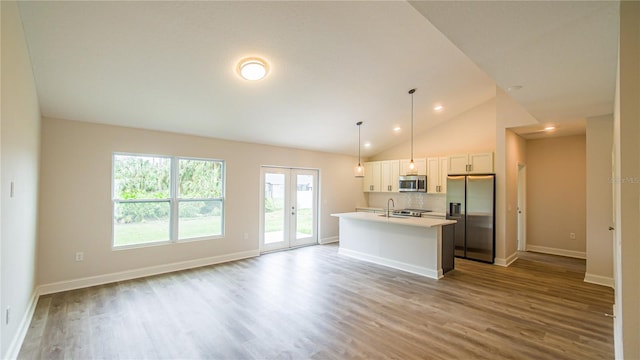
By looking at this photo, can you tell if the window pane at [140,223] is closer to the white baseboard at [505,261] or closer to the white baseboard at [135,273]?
the white baseboard at [135,273]

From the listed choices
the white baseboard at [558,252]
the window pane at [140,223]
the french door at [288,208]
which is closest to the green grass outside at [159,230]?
the window pane at [140,223]

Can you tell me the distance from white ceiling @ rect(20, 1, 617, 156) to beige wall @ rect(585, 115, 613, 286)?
352 mm

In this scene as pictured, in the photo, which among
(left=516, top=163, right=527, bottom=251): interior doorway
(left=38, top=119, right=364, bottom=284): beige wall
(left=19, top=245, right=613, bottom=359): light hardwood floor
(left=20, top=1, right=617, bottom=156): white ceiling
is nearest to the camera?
(left=20, top=1, right=617, bottom=156): white ceiling

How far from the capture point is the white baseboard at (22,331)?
2.40m

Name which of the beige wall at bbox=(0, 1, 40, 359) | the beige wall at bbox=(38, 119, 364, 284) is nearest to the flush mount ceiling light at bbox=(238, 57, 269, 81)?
the beige wall at bbox=(0, 1, 40, 359)

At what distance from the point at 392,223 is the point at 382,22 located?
128 inches

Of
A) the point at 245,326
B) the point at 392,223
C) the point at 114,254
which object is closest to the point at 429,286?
the point at 392,223

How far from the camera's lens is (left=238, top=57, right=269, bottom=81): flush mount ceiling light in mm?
3377

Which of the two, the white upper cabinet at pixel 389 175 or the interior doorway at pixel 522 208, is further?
the white upper cabinet at pixel 389 175

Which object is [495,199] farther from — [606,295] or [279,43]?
[279,43]

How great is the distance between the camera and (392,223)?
5.13 metres

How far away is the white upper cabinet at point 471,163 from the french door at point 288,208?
319 centimetres

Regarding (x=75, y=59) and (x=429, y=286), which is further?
(x=429, y=286)

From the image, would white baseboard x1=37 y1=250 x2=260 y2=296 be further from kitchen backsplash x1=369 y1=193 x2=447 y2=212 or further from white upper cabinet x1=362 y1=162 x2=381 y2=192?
kitchen backsplash x1=369 y1=193 x2=447 y2=212
